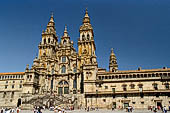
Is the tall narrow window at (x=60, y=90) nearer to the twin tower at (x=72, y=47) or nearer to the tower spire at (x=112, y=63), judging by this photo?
the twin tower at (x=72, y=47)

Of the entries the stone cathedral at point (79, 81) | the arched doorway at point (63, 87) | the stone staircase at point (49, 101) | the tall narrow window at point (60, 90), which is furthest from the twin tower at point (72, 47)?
the stone staircase at point (49, 101)

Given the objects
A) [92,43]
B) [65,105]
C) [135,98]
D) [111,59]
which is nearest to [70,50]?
[92,43]

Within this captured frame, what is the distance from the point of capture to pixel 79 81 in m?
57.8

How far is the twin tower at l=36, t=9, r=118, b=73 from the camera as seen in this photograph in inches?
2435

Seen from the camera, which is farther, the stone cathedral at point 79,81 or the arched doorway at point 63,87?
the arched doorway at point 63,87

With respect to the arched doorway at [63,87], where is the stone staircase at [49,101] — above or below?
below

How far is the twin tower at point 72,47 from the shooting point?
6184 centimetres

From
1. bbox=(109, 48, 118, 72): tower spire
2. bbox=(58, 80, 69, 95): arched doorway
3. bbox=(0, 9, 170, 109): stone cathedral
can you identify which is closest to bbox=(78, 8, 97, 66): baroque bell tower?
bbox=(0, 9, 170, 109): stone cathedral

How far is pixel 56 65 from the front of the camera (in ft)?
209

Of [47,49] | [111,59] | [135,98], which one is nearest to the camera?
[135,98]

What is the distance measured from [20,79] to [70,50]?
75.1 feet

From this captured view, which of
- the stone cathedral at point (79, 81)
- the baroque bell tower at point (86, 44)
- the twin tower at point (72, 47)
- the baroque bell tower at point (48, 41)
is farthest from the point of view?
the baroque bell tower at point (48, 41)

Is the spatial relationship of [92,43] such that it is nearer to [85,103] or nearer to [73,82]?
[73,82]

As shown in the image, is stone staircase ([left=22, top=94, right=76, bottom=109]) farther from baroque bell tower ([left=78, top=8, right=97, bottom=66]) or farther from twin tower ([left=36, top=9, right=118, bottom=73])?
baroque bell tower ([left=78, top=8, right=97, bottom=66])
